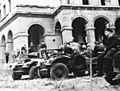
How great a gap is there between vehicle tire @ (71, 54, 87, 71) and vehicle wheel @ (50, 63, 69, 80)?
0.51 metres

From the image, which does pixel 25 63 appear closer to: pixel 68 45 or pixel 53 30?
pixel 68 45

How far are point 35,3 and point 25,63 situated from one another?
17.4 metres

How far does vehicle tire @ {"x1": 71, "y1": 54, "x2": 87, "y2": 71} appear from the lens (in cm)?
1224

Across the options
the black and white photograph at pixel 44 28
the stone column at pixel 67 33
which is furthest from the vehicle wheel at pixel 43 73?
the stone column at pixel 67 33

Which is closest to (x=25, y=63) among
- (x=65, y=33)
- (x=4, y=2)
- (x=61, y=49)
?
(x=61, y=49)

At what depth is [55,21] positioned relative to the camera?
2878cm

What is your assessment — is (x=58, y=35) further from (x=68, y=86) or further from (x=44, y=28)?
(x=68, y=86)

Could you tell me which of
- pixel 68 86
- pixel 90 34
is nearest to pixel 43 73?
pixel 68 86

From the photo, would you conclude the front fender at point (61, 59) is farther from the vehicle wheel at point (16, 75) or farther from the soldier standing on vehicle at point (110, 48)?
the soldier standing on vehicle at point (110, 48)

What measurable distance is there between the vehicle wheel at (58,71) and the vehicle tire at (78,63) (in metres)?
0.51

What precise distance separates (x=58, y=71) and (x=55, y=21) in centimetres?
1729

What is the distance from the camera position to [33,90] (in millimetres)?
8250

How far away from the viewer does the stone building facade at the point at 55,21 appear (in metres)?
26.4

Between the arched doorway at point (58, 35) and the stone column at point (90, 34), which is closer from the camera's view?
the stone column at point (90, 34)
